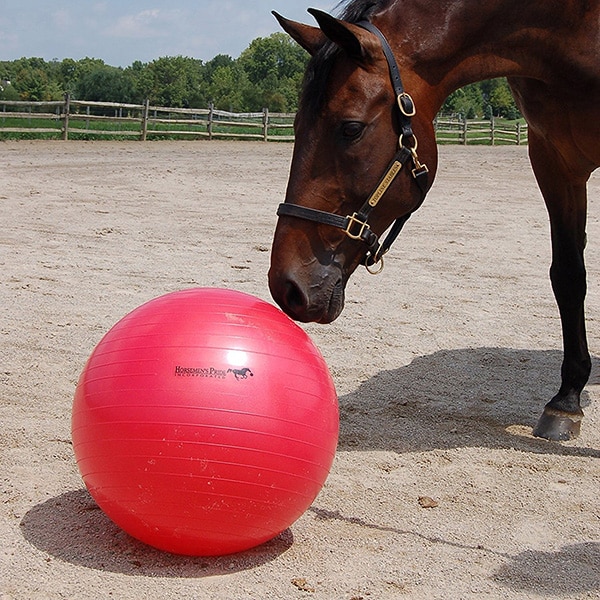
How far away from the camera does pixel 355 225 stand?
3.35 metres

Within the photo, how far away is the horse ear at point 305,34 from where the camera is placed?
3498 mm

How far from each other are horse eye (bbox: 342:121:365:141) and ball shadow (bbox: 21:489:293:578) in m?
1.55

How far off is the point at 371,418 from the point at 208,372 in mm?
2059

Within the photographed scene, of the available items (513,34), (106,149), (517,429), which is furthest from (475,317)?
(106,149)

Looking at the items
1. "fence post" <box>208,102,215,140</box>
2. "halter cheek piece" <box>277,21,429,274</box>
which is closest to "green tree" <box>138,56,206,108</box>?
"fence post" <box>208,102,215,140</box>

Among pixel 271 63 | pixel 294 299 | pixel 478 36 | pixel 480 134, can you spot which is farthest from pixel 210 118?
pixel 271 63

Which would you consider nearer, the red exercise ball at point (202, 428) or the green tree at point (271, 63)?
the red exercise ball at point (202, 428)

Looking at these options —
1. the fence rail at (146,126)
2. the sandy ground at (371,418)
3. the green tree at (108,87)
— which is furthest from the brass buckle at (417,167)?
the green tree at (108,87)

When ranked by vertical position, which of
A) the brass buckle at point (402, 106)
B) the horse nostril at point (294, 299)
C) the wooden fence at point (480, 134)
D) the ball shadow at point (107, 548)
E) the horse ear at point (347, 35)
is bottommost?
the ball shadow at point (107, 548)

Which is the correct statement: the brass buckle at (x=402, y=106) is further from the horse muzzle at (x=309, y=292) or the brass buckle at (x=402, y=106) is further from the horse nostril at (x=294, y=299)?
the horse nostril at (x=294, y=299)

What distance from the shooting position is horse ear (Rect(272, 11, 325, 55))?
3.50 meters

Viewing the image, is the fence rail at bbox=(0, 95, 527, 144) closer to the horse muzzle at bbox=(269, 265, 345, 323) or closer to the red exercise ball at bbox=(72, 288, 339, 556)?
the horse muzzle at bbox=(269, 265, 345, 323)

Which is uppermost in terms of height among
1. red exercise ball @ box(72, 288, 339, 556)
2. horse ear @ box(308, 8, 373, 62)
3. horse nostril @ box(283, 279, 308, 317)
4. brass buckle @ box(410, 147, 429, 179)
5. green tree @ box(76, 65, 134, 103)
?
green tree @ box(76, 65, 134, 103)

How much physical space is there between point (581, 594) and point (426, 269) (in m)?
6.04
